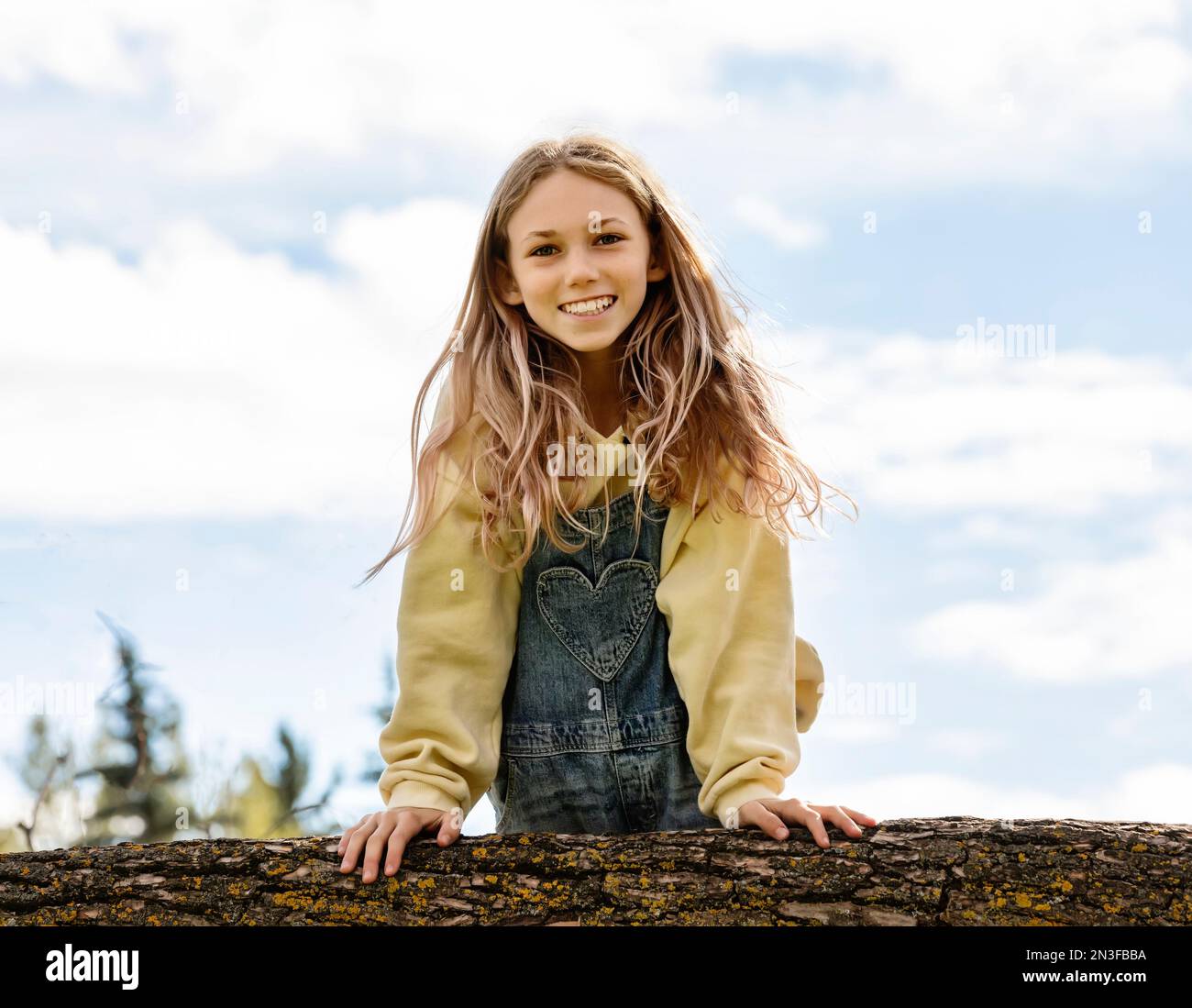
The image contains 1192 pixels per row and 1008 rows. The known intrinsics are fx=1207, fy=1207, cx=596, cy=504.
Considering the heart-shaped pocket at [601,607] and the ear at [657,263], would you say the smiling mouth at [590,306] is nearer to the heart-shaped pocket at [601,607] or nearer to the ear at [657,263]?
the ear at [657,263]

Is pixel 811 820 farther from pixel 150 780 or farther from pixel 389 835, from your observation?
pixel 150 780

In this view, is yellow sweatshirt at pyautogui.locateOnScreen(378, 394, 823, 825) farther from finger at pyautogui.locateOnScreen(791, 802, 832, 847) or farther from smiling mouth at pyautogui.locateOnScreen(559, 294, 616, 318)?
smiling mouth at pyautogui.locateOnScreen(559, 294, 616, 318)

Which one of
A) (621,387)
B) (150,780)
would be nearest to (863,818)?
(621,387)

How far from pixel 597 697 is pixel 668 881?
0.75 meters

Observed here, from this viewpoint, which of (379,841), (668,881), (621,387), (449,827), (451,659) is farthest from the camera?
(621,387)

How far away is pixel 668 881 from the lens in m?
2.48

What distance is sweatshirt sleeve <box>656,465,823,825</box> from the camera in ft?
9.67

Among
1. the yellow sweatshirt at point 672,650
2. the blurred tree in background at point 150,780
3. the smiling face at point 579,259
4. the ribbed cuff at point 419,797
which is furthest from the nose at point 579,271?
the blurred tree in background at point 150,780

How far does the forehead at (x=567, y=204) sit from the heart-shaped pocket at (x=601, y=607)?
0.97m

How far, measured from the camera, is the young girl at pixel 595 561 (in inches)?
120

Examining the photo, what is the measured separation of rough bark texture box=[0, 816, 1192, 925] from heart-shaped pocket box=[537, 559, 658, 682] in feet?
2.20

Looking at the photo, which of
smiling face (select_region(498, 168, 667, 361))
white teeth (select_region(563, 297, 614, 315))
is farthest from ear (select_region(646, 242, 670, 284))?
white teeth (select_region(563, 297, 614, 315))
